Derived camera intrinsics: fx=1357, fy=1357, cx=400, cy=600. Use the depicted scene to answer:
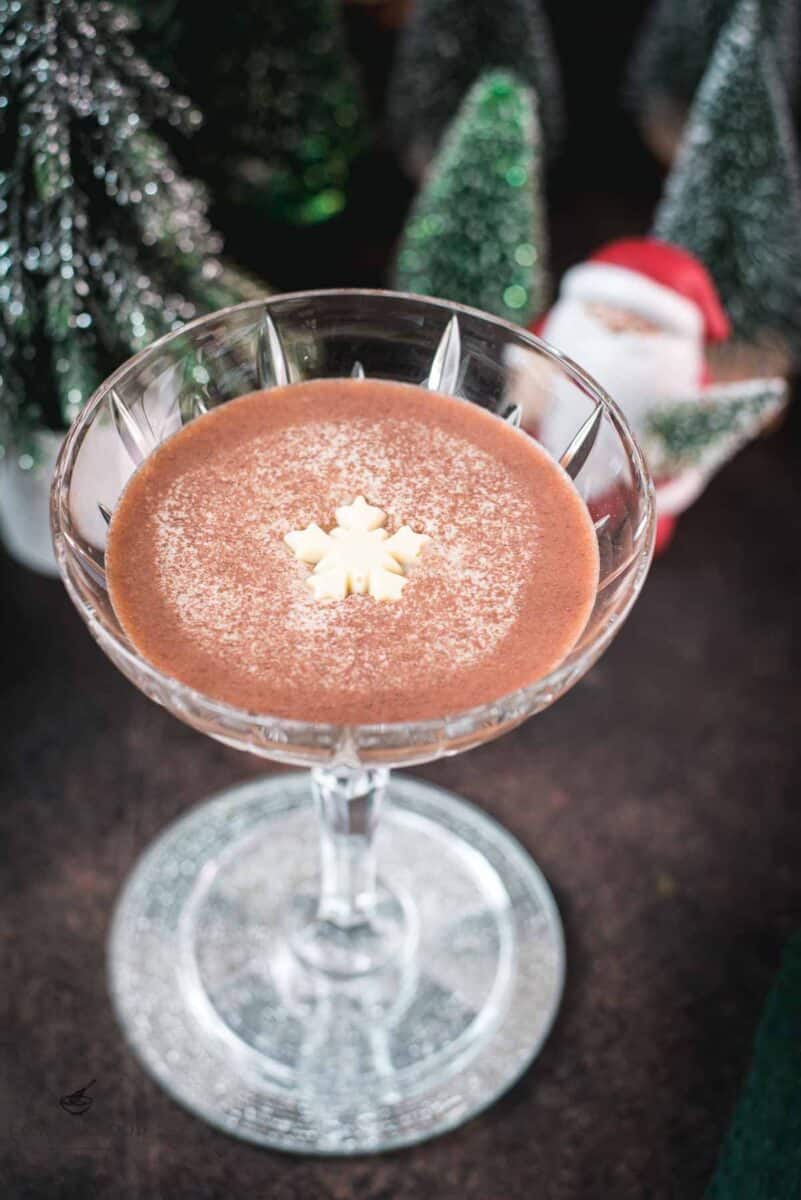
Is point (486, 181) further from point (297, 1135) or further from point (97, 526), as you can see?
point (297, 1135)

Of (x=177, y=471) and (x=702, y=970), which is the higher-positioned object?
(x=177, y=471)

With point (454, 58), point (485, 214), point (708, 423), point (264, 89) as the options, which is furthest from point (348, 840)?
point (454, 58)

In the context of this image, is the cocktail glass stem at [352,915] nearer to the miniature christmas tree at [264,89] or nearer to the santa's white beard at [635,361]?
the santa's white beard at [635,361]

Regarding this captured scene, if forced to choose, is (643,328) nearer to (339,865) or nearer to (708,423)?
(708,423)

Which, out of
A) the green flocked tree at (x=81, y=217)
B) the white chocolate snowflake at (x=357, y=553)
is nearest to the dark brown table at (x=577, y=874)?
the green flocked tree at (x=81, y=217)

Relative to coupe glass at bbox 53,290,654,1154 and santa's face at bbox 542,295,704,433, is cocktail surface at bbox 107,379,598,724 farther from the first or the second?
santa's face at bbox 542,295,704,433

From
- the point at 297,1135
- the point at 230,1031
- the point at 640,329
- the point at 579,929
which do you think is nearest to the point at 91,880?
the point at 230,1031
